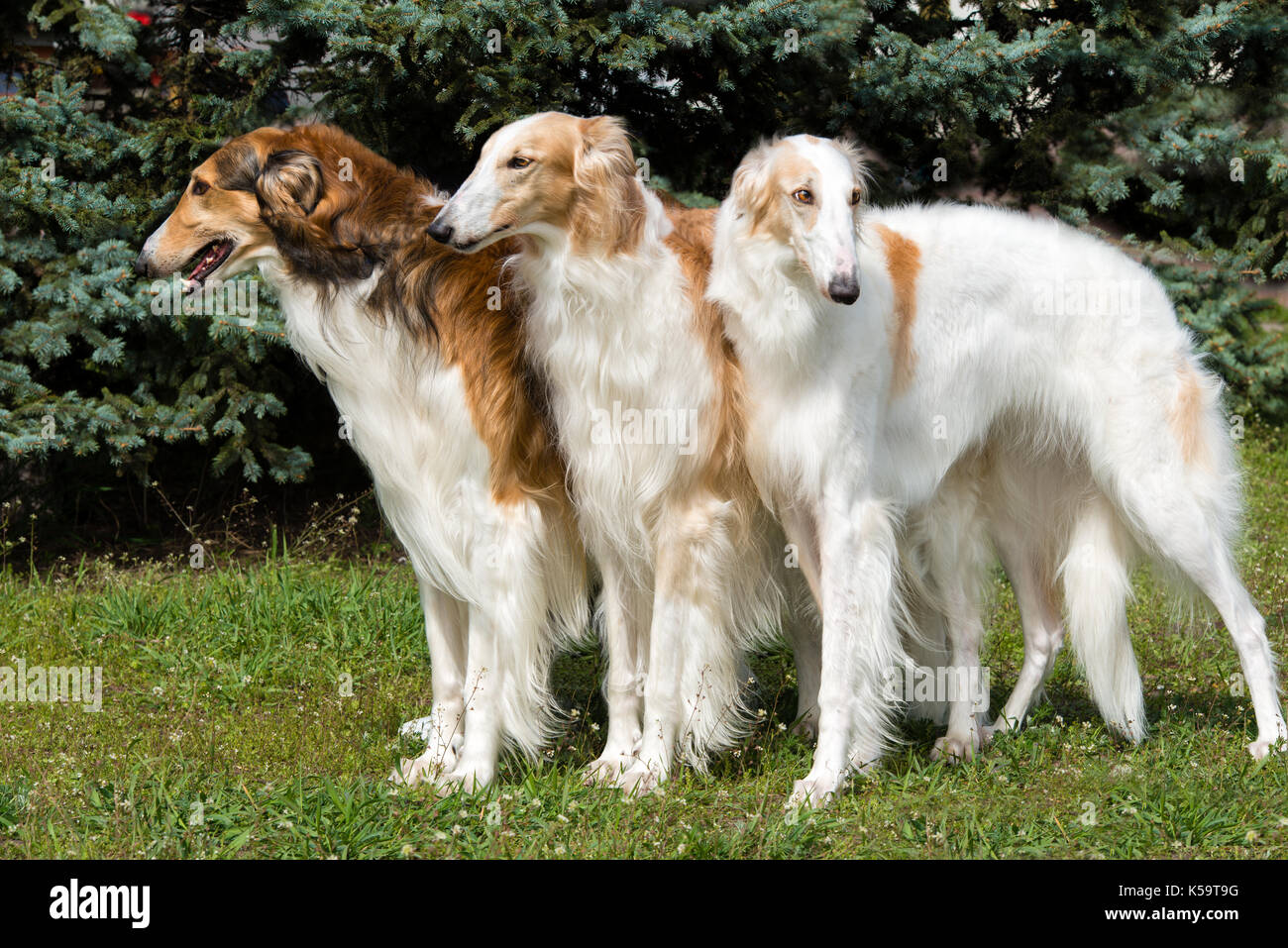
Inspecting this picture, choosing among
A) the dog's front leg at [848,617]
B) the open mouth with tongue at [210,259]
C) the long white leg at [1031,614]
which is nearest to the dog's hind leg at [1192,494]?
the long white leg at [1031,614]

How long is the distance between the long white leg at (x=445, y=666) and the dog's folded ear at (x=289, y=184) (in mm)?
1262

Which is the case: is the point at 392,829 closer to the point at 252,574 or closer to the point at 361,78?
the point at 252,574

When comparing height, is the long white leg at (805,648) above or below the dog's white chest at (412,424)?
below

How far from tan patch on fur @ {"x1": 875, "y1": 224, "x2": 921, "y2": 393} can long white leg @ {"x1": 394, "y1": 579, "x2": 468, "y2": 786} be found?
5.39 feet

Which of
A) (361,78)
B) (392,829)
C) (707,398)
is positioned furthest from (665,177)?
(392,829)

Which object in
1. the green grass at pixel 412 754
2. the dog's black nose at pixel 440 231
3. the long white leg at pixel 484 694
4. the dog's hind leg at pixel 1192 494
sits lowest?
the green grass at pixel 412 754

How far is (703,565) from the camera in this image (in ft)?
13.5

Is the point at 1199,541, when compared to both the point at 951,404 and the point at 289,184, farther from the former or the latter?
the point at 289,184

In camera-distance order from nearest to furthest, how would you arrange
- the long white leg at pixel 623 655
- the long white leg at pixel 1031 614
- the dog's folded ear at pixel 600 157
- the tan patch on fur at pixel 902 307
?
the dog's folded ear at pixel 600 157
the tan patch on fur at pixel 902 307
the long white leg at pixel 623 655
the long white leg at pixel 1031 614

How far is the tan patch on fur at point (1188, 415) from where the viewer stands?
4.29 meters

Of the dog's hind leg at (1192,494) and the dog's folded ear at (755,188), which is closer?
the dog's folded ear at (755,188)

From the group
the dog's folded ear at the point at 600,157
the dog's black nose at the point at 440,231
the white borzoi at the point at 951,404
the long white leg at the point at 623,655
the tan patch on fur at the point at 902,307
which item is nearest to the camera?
the dog's black nose at the point at 440,231

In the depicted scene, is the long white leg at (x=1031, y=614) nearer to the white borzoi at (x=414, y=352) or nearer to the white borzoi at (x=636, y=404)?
the white borzoi at (x=636, y=404)
